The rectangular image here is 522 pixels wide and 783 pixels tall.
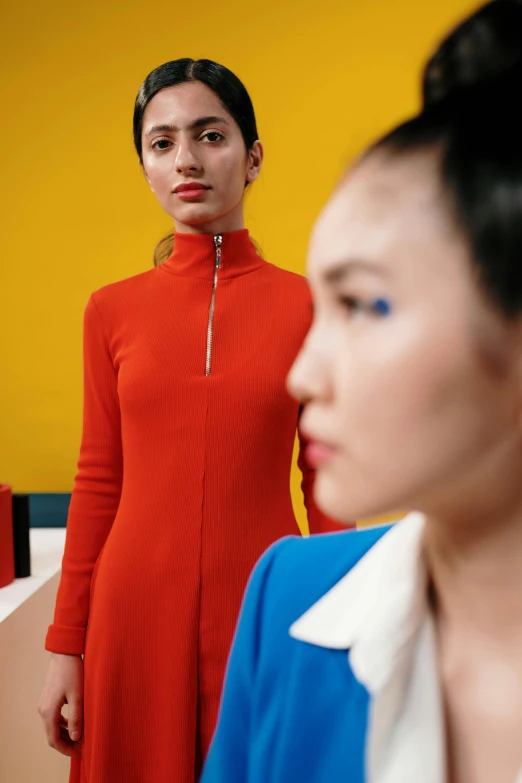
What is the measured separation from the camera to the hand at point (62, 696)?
1090mm

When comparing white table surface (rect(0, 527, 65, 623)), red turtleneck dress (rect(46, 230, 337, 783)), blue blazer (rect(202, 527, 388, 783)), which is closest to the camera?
blue blazer (rect(202, 527, 388, 783))

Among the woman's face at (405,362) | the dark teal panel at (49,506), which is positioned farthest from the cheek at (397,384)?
the dark teal panel at (49,506)

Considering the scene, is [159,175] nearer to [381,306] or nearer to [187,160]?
[187,160]

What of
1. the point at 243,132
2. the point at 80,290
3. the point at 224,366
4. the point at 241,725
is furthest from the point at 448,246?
the point at 80,290

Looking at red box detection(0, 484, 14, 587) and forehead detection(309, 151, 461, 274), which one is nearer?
forehead detection(309, 151, 461, 274)

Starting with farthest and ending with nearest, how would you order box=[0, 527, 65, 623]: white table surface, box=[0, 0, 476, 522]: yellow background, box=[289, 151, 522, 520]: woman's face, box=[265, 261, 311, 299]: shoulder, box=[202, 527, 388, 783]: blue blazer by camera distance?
box=[0, 0, 476, 522]: yellow background < box=[0, 527, 65, 623]: white table surface < box=[265, 261, 311, 299]: shoulder < box=[202, 527, 388, 783]: blue blazer < box=[289, 151, 522, 520]: woman's face

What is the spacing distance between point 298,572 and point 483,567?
0.16 m

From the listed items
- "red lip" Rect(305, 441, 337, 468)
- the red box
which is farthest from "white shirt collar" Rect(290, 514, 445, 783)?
the red box

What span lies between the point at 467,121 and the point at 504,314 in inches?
4.1

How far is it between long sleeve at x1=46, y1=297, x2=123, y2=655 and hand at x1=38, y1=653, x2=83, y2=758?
0.12 ft

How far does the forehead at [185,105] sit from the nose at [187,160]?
4cm

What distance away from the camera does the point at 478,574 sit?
49 centimetres

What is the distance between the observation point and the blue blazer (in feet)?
1.74

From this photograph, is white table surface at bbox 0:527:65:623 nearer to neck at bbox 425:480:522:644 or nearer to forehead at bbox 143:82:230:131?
forehead at bbox 143:82:230:131
